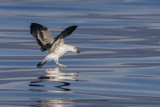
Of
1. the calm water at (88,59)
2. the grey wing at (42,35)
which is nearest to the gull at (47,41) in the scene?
the grey wing at (42,35)

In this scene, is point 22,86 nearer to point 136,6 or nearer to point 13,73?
point 13,73

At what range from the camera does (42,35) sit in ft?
63.0

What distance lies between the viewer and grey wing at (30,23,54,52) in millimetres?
18953

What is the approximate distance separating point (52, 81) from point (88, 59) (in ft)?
15.3

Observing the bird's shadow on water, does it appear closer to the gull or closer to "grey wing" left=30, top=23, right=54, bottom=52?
the gull

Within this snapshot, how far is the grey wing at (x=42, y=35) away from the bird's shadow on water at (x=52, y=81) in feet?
A: 2.52

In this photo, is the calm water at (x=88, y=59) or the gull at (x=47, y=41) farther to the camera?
the gull at (x=47, y=41)

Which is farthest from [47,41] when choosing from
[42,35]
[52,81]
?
[52,81]

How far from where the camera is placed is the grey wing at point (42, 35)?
19.0 m

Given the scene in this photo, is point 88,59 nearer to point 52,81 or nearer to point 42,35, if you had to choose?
point 42,35

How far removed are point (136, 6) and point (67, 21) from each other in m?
7.94

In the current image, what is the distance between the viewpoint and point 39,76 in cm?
1845

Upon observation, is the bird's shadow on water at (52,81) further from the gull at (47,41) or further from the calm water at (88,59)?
the gull at (47,41)

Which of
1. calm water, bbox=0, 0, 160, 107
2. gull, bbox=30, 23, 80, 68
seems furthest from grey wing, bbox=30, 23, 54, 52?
calm water, bbox=0, 0, 160, 107
